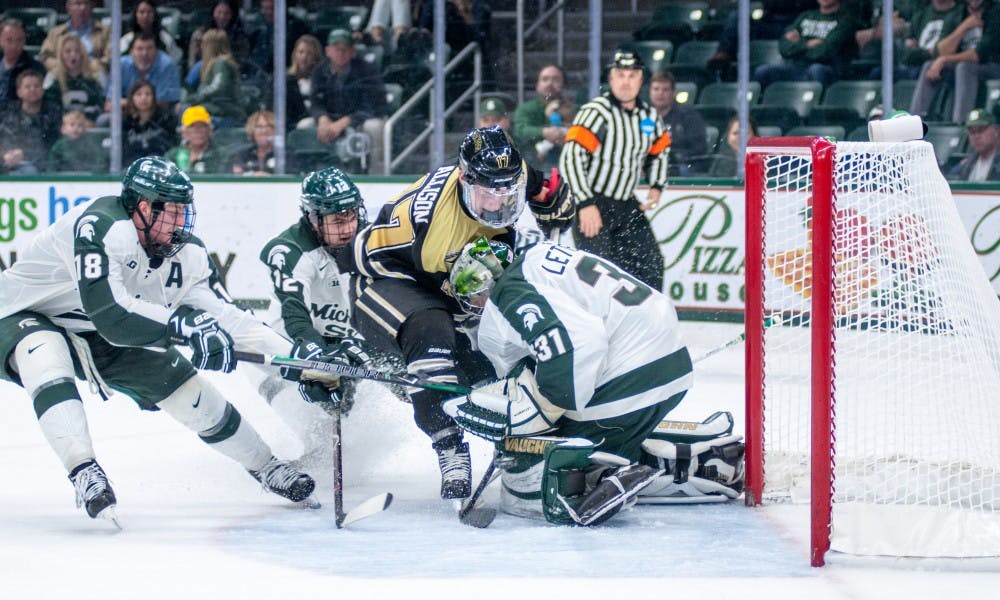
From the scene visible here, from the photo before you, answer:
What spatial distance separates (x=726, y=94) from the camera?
6.48 meters

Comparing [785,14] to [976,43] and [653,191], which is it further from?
[653,191]

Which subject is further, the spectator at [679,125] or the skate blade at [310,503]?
the spectator at [679,125]

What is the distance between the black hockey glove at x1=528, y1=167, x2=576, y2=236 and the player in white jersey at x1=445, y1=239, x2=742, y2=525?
2.27ft

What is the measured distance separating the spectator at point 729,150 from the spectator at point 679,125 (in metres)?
0.08

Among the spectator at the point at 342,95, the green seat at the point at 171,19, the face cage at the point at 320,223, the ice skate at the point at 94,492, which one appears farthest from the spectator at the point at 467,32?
the ice skate at the point at 94,492

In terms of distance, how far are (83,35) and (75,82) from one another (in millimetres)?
264

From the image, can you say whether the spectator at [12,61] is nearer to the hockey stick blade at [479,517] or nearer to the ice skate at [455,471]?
the ice skate at [455,471]

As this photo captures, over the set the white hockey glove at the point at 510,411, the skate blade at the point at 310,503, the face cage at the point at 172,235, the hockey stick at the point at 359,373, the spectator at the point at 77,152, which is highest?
the spectator at the point at 77,152

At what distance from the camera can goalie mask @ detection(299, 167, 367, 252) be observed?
Result: 3.84 meters

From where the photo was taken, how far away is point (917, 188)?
3.15 m

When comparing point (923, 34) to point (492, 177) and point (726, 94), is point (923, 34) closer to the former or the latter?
point (726, 94)

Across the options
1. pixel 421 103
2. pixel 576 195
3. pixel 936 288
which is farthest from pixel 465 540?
pixel 421 103

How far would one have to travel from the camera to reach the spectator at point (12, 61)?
730 centimetres

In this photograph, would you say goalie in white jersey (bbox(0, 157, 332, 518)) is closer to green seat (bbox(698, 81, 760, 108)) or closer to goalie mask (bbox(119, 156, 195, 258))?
goalie mask (bbox(119, 156, 195, 258))
